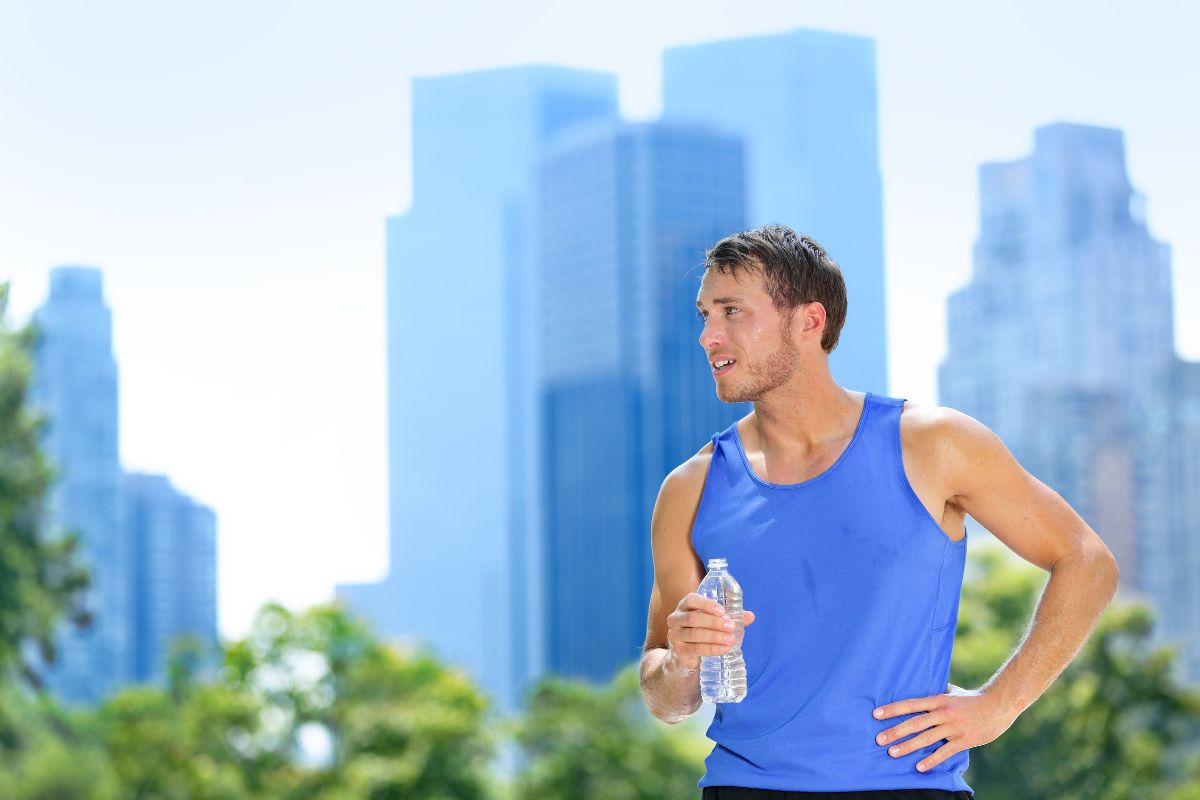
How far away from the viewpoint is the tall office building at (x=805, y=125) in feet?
266

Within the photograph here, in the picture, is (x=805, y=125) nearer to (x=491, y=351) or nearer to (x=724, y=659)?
(x=491, y=351)

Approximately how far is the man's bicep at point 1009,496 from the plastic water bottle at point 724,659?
32 centimetres

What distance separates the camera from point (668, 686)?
2268 millimetres

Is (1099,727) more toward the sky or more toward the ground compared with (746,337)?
more toward the ground

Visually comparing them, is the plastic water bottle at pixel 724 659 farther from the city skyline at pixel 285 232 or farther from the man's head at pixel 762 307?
the city skyline at pixel 285 232

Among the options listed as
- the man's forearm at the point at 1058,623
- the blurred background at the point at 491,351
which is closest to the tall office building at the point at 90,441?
the blurred background at the point at 491,351

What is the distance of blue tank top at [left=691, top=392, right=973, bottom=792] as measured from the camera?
7.02 ft

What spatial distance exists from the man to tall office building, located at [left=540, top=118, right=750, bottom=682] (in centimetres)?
5930

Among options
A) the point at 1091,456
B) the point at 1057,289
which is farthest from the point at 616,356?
the point at 1091,456

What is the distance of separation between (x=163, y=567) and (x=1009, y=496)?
145 feet

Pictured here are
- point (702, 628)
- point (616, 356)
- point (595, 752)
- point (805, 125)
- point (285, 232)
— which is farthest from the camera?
point (805, 125)

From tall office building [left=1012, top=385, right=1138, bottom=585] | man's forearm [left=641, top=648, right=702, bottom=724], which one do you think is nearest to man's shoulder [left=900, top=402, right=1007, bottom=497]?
man's forearm [left=641, top=648, right=702, bottom=724]

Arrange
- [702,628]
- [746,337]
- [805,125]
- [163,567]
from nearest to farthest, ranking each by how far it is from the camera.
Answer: [702,628], [746,337], [163,567], [805,125]

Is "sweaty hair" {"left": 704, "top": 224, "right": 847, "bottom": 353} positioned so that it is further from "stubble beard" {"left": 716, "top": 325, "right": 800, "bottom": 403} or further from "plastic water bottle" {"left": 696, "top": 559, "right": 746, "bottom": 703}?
"plastic water bottle" {"left": 696, "top": 559, "right": 746, "bottom": 703}
